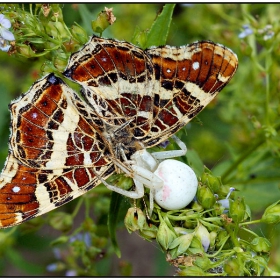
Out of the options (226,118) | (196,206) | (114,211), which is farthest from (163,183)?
(226,118)

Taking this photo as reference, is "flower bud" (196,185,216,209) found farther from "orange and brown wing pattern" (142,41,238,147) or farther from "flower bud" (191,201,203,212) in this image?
"orange and brown wing pattern" (142,41,238,147)

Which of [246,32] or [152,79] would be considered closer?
[152,79]

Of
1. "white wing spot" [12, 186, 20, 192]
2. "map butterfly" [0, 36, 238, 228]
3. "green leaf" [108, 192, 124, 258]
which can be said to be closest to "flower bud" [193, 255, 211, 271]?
"map butterfly" [0, 36, 238, 228]

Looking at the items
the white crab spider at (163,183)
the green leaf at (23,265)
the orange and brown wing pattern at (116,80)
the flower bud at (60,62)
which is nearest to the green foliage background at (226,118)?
the green leaf at (23,265)

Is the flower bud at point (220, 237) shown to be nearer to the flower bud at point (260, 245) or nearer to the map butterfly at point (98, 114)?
the flower bud at point (260, 245)

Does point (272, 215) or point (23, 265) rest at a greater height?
point (272, 215)

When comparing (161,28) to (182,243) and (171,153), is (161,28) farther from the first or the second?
(182,243)

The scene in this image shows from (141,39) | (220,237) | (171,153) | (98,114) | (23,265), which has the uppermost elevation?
(141,39)
